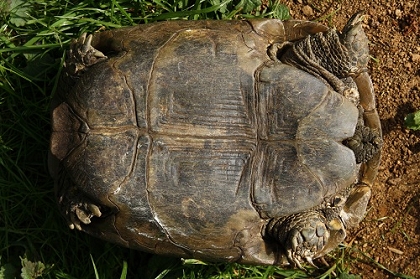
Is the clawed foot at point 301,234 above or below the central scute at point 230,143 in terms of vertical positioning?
below

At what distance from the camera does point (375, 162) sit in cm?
399

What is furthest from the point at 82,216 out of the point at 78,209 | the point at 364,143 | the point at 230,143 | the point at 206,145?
the point at 364,143

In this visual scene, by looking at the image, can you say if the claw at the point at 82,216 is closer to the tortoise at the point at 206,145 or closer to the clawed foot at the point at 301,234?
the tortoise at the point at 206,145

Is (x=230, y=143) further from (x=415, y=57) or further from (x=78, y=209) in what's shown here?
(x=415, y=57)

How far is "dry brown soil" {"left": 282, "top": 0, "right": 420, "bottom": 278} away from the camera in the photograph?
14.8 ft

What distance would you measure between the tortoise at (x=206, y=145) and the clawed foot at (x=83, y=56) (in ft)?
0.44

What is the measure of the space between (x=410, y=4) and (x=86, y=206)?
2871 mm

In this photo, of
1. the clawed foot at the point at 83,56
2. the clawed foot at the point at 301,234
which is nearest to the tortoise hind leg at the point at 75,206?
the clawed foot at the point at 83,56

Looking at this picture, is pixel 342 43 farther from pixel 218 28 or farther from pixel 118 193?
pixel 118 193

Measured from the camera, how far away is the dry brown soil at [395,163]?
4.50m

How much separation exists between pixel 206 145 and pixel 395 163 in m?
1.85

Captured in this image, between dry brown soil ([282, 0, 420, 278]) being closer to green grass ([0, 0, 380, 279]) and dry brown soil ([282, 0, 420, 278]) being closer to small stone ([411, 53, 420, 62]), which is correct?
small stone ([411, 53, 420, 62])

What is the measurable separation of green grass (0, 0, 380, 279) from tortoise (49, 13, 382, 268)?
936 mm

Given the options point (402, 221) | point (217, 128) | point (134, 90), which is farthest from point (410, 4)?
point (134, 90)
